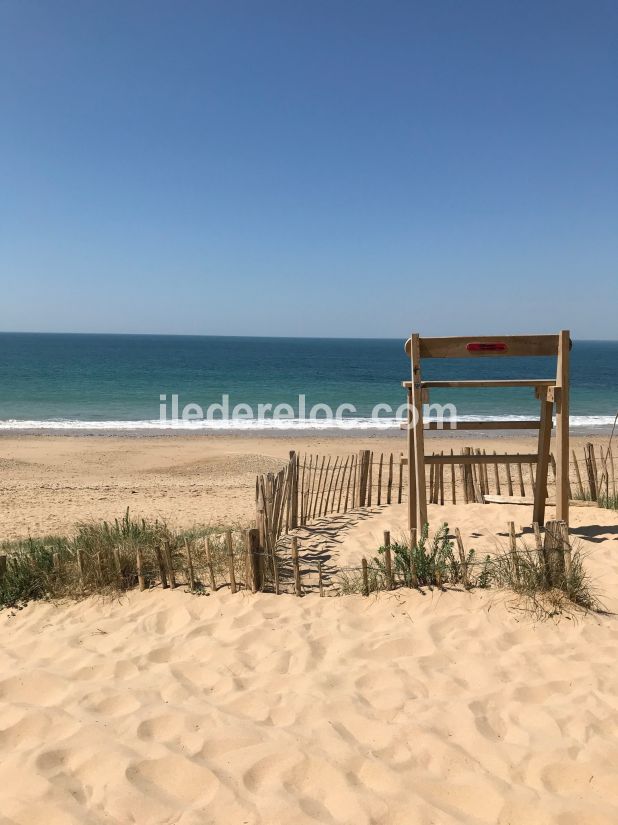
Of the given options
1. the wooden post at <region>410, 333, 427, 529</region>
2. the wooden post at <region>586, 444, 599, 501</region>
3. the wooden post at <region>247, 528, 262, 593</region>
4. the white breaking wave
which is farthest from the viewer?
the white breaking wave

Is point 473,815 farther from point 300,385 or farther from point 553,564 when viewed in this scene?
point 300,385

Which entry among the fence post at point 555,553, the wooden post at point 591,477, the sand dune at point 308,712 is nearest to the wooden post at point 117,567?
the sand dune at point 308,712

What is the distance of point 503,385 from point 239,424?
19.0 meters

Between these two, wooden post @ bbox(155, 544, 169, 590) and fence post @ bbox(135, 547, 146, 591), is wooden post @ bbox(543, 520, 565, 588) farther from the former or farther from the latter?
fence post @ bbox(135, 547, 146, 591)

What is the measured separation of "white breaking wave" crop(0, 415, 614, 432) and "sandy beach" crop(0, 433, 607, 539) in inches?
86.6

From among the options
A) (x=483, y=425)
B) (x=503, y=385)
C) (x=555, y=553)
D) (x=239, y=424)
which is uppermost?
(x=503, y=385)

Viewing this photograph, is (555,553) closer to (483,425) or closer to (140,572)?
(483,425)

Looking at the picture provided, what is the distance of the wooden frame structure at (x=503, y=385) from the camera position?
221 inches

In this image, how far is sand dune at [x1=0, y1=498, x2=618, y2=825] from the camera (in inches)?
95.1

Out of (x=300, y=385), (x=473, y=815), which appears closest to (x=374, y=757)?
(x=473, y=815)

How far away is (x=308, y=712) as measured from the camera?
9.91 ft

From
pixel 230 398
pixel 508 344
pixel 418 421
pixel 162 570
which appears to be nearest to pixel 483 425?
pixel 418 421

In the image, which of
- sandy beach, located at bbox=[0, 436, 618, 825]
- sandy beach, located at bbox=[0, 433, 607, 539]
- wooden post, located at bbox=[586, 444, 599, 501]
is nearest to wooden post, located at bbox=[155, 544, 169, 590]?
sandy beach, located at bbox=[0, 436, 618, 825]

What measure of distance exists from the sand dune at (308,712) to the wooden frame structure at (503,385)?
159 cm
